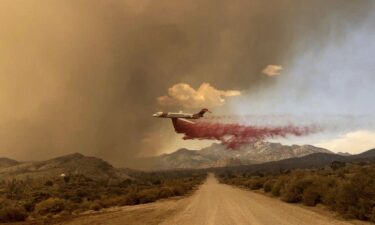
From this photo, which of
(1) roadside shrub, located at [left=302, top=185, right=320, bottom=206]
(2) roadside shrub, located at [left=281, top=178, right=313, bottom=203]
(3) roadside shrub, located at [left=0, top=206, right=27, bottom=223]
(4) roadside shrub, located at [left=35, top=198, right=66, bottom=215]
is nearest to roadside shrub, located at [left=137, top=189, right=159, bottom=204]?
(4) roadside shrub, located at [left=35, top=198, right=66, bottom=215]

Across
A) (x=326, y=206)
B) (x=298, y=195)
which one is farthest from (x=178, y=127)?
(x=326, y=206)

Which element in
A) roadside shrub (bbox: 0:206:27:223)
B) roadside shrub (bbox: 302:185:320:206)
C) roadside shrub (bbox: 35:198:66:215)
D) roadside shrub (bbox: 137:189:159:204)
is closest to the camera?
roadside shrub (bbox: 0:206:27:223)

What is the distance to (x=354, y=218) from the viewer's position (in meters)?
25.4

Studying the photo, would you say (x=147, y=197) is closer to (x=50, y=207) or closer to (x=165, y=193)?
(x=165, y=193)

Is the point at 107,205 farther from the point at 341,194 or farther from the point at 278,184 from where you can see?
the point at 341,194

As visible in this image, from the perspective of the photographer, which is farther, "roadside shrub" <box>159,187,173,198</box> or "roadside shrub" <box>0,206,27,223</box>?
"roadside shrub" <box>159,187,173,198</box>

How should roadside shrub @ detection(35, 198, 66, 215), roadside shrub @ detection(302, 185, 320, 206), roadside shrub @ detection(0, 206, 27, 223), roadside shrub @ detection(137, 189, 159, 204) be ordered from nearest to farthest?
roadside shrub @ detection(0, 206, 27, 223), roadside shrub @ detection(302, 185, 320, 206), roadside shrub @ detection(35, 198, 66, 215), roadside shrub @ detection(137, 189, 159, 204)

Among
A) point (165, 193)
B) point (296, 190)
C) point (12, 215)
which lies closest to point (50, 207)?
point (12, 215)

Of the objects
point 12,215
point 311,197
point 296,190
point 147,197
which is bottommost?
point 12,215

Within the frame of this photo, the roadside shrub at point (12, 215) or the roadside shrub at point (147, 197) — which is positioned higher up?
the roadside shrub at point (147, 197)

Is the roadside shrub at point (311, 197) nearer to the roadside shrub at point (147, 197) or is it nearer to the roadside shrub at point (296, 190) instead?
the roadside shrub at point (296, 190)

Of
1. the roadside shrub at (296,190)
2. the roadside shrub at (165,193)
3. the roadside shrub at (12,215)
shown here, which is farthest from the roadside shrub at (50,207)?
the roadside shrub at (296,190)

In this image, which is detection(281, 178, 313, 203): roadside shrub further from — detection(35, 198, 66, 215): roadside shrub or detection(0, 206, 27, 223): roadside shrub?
detection(0, 206, 27, 223): roadside shrub

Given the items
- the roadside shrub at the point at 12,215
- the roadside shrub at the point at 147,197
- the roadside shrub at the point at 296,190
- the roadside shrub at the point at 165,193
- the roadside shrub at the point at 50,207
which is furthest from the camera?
the roadside shrub at the point at 165,193
